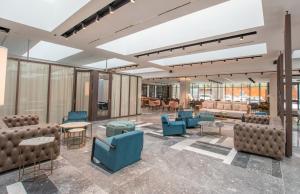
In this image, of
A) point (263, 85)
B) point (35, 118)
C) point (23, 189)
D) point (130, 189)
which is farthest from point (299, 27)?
point (263, 85)

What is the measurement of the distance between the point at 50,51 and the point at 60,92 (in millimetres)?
2810

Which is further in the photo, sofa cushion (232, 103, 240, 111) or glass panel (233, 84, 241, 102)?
glass panel (233, 84, 241, 102)

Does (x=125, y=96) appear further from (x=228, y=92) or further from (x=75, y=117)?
(x=228, y=92)

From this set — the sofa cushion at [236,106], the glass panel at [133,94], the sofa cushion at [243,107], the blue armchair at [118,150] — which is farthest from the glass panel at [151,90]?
the blue armchair at [118,150]

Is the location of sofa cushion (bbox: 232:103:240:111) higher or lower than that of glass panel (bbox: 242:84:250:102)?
lower

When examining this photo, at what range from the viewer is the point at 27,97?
6129 mm

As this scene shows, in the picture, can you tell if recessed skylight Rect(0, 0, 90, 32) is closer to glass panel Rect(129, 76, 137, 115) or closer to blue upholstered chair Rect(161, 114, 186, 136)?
blue upholstered chair Rect(161, 114, 186, 136)

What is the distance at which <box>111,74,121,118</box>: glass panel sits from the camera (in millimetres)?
9297

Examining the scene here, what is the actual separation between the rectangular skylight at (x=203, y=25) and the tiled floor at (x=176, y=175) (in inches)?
133

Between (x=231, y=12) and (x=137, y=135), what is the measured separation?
3.90m

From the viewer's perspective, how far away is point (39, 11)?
4309mm

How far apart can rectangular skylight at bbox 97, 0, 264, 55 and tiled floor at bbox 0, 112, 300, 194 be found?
3379 millimetres

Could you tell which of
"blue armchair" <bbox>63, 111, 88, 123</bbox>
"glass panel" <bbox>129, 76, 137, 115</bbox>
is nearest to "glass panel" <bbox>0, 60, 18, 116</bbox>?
"blue armchair" <bbox>63, 111, 88, 123</bbox>

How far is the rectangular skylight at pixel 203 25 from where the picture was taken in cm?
390
